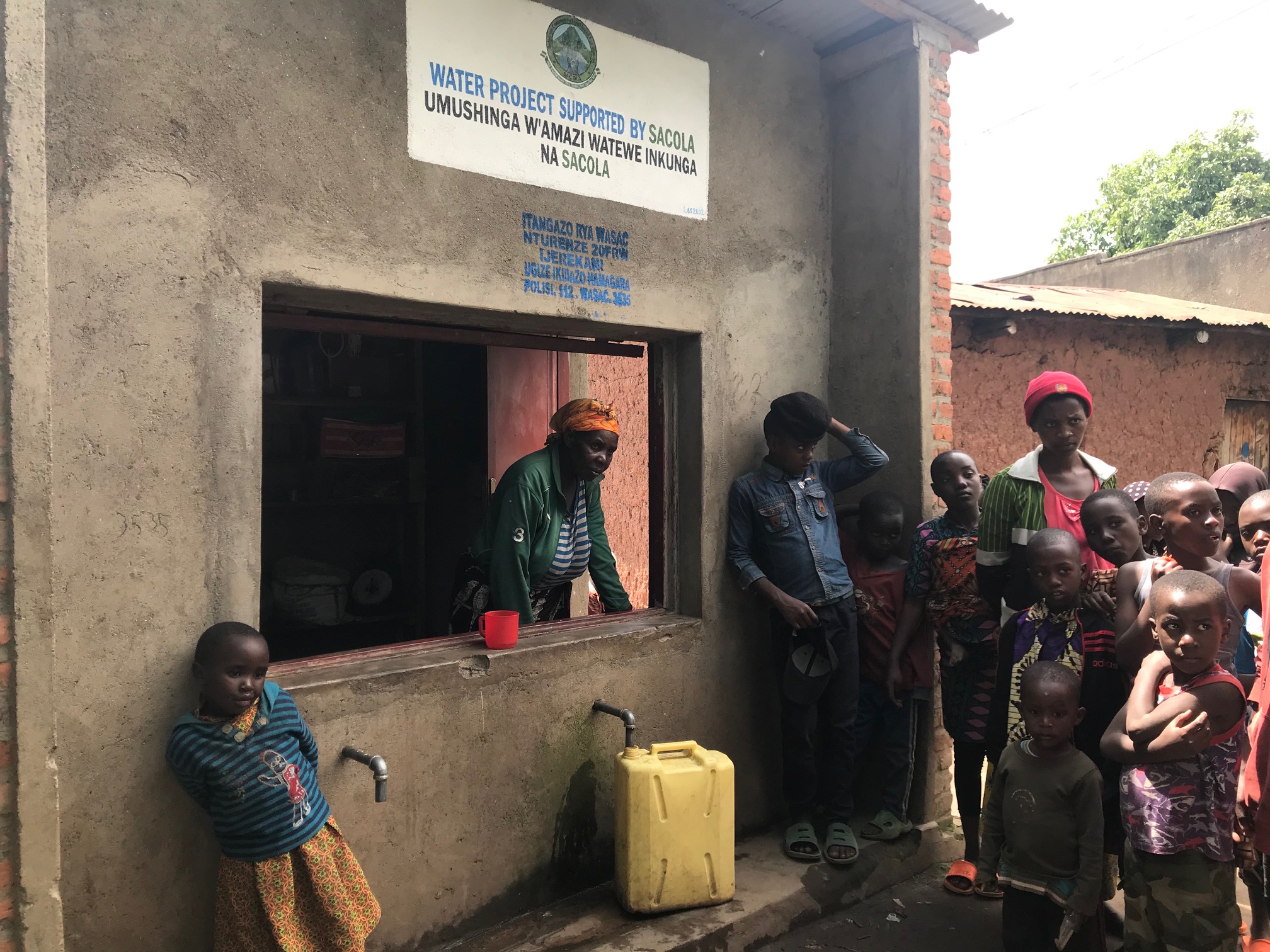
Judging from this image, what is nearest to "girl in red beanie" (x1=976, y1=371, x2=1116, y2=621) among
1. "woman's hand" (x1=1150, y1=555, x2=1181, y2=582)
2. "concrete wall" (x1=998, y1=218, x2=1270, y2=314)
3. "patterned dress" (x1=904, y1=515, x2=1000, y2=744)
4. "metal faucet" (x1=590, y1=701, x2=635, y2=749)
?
"patterned dress" (x1=904, y1=515, x2=1000, y2=744)

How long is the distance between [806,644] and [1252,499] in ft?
5.65

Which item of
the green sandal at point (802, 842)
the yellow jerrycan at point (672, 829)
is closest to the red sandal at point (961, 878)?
the green sandal at point (802, 842)

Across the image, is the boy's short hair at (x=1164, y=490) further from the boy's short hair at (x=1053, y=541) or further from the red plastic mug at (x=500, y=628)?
the red plastic mug at (x=500, y=628)

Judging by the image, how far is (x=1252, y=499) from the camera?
3160mm

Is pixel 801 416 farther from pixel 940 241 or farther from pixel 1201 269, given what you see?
pixel 1201 269

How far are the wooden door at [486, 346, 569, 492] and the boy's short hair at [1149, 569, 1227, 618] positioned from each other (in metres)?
4.06

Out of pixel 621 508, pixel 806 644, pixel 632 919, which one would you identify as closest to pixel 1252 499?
pixel 806 644

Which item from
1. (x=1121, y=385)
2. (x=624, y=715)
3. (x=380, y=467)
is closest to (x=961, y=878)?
(x=624, y=715)

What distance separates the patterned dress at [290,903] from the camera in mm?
2537

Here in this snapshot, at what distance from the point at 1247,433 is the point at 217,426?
36.5ft

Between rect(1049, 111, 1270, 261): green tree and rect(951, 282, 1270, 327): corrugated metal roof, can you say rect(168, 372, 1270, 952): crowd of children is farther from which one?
rect(1049, 111, 1270, 261): green tree

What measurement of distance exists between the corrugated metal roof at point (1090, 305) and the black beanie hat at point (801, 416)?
3440 mm

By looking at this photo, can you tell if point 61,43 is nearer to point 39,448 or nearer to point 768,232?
point 39,448

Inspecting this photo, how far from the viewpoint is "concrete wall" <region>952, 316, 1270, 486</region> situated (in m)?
7.33
